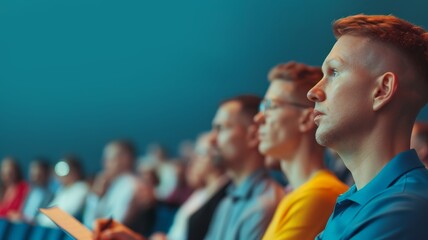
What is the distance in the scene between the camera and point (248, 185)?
3090 millimetres

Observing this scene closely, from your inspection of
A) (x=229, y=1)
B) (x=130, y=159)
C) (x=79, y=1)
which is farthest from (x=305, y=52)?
(x=79, y=1)

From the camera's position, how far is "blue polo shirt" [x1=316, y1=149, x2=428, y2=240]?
1.35 meters

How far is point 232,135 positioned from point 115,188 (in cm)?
226

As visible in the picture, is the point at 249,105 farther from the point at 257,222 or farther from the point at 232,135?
the point at 257,222

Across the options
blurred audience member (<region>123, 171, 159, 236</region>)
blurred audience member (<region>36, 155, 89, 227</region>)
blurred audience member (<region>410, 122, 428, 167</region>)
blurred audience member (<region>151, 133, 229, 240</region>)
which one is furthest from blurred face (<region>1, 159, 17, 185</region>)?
blurred audience member (<region>410, 122, 428, 167</region>)

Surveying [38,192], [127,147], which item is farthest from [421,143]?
[38,192]

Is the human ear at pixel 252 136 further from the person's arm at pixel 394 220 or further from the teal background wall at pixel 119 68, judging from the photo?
the teal background wall at pixel 119 68

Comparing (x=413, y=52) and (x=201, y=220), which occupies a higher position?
(x=413, y=52)

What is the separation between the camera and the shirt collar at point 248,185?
3.07 metres

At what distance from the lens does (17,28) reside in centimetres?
1012

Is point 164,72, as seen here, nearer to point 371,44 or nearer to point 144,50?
point 144,50

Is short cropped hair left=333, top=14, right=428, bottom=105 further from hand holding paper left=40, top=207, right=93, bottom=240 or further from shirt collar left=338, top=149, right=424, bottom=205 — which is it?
hand holding paper left=40, top=207, right=93, bottom=240

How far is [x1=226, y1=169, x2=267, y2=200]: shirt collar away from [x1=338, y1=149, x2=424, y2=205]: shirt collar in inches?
61.7

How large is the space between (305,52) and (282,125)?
15.8 feet
